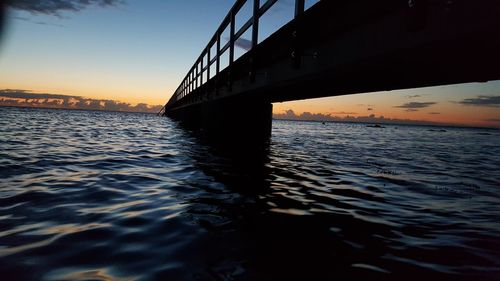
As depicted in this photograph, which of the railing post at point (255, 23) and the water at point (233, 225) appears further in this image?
the railing post at point (255, 23)

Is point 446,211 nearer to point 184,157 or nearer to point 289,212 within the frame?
point 289,212

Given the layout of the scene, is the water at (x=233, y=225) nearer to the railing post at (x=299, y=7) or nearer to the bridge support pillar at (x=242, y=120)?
the railing post at (x=299, y=7)

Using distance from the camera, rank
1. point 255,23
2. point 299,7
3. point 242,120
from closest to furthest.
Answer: point 299,7 < point 255,23 < point 242,120

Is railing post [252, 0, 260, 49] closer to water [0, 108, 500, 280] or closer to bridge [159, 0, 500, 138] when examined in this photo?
bridge [159, 0, 500, 138]

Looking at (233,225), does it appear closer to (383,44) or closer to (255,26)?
(383,44)

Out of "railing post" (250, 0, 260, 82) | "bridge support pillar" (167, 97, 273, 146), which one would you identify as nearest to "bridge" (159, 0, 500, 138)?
"railing post" (250, 0, 260, 82)

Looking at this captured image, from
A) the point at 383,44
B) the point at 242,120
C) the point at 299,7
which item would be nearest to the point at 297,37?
the point at 299,7

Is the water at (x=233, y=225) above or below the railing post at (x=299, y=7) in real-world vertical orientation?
below

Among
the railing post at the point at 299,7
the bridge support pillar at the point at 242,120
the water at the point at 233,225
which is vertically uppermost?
the railing post at the point at 299,7

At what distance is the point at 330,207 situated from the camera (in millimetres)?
4219

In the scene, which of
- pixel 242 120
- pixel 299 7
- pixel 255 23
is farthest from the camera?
pixel 242 120

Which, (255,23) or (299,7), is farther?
(255,23)

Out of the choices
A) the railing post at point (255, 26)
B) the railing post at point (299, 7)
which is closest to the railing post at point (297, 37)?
the railing post at point (299, 7)

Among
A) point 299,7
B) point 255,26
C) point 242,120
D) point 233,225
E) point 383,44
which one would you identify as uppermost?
point 255,26
